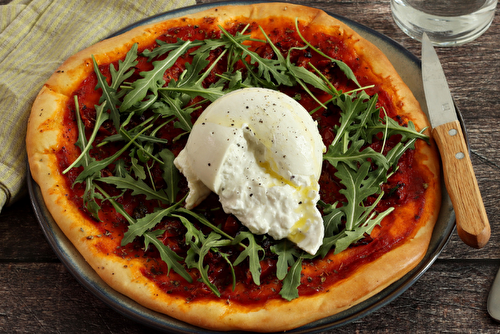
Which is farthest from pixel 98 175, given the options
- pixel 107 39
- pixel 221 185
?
pixel 107 39

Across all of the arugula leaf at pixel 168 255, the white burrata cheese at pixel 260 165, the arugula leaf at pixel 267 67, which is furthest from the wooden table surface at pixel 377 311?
the arugula leaf at pixel 267 67

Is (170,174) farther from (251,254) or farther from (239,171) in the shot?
(251,254)

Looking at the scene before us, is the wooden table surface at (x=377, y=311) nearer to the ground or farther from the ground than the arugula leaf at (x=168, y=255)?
nearer to the ground

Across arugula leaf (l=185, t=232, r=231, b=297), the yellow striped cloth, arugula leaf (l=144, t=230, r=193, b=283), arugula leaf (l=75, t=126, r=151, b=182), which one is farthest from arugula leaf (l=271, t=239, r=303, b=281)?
the yellow striped cloth

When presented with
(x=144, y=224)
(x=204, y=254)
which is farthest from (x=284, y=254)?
(x=144, y=224)

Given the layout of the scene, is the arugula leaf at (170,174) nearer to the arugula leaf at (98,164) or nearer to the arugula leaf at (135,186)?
the arugula leaf at (135,186)

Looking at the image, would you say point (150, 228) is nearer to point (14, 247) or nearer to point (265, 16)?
point (14, 247)

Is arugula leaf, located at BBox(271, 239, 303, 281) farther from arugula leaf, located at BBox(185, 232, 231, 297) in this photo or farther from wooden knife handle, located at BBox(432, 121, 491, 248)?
wooden knife handle, located at BBox(432, 121, 491, 248)
